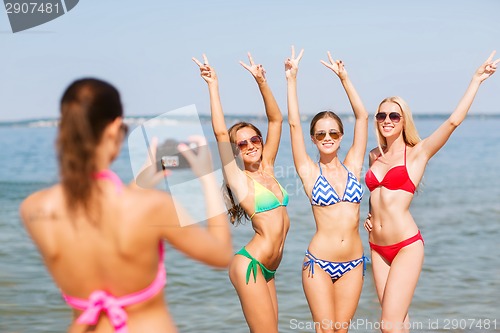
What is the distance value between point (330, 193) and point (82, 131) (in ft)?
10.3

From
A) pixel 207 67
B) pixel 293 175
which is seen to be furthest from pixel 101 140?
pixel 293 175

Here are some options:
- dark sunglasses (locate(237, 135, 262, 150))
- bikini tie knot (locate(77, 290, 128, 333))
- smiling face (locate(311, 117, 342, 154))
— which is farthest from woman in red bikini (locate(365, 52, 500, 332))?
bikini tie knot (locate(77, 290, 128, 333))

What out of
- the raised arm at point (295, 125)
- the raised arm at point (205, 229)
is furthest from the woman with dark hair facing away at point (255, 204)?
the raised arm at point (205, 229)

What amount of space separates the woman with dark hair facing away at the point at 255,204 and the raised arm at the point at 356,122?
62cm

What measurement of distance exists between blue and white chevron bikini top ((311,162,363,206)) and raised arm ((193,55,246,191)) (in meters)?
0.58

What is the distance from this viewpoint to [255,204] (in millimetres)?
5297

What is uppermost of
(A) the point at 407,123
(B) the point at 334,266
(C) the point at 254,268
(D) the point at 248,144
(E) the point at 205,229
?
(E) the point at 205,229

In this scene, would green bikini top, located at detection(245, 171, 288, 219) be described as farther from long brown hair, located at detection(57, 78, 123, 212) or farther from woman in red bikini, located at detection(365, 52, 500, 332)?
long brown hair, located at detection(57, 78, 123, 212)

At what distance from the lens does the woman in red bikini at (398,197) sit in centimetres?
538

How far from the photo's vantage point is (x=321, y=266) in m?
5.41

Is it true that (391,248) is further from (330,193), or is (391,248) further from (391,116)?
(391,116)

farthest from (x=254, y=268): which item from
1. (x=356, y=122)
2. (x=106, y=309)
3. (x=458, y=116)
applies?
(x=106, y=309)

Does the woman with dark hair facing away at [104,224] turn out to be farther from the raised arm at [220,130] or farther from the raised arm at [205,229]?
the raised arm at [220,130]

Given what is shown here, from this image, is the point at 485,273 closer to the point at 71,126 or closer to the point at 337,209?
the point at 337,209
